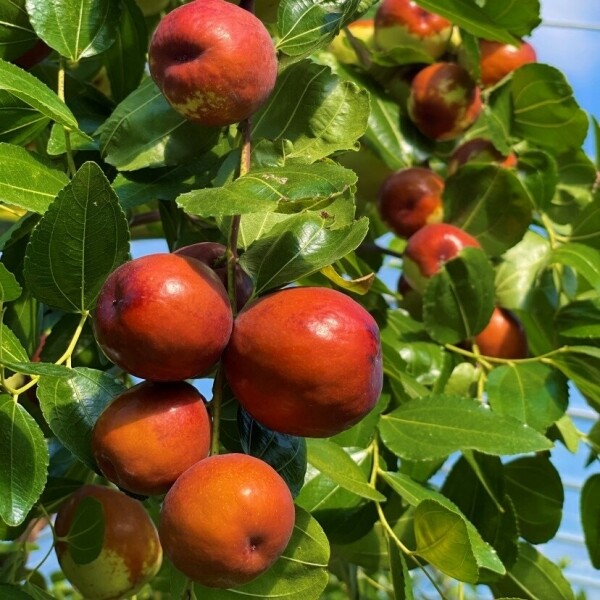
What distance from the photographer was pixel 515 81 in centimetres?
107

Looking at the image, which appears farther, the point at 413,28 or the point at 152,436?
the point at 413,28

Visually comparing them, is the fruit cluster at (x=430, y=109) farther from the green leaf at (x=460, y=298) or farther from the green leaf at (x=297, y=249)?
the green leaf at (x=297, y=249)

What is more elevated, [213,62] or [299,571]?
[213,62]

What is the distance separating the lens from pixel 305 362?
0.52m

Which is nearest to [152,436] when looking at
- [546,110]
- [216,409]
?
[216,409]

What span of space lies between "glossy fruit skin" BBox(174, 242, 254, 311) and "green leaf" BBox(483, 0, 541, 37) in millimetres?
531

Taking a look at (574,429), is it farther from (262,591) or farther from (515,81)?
(262,591)

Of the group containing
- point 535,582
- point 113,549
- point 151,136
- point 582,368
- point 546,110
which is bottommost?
point 535,582

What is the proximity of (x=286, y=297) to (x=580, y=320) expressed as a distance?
1.58ft

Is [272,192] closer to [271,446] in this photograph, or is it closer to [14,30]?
[271,446]

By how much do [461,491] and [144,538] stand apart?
301 mm

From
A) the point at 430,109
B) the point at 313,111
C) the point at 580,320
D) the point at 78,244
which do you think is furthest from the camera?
the point at 430,109

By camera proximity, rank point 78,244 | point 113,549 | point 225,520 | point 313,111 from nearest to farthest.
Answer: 1. point 225,520
2. point 78,244
3. point 313,111
4. point 113,549

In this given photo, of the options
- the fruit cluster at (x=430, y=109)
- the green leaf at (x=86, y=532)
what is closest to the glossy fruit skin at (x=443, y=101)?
the fruit cluster at (x=430, y=109)
